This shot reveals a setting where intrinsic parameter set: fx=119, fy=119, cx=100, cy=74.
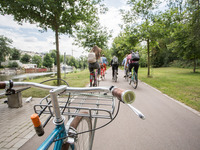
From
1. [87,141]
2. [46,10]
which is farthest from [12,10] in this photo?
[87,141]

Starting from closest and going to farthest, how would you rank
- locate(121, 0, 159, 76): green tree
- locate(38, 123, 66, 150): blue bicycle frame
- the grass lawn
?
locate(38, 123, 66, 150): blue bicycle frame < the grass lawn < locate(121, 0, 159, 76): green tree

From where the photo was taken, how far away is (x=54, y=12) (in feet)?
19.9

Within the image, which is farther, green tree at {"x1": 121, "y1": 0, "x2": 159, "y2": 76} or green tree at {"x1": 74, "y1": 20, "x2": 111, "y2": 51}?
green tree at {"x1": 74, "y1": 20, "x2": 111, "y2": 51}

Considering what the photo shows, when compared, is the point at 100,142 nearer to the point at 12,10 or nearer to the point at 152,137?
Answer: the point at 152,137

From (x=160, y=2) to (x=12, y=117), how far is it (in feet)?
45.9

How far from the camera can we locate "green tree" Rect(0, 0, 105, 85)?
522 cm

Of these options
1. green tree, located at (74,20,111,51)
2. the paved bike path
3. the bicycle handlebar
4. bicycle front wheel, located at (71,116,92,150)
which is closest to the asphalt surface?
the paved bike path

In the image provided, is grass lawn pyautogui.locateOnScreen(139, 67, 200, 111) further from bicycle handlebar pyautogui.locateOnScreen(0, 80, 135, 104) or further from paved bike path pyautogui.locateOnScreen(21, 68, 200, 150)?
bicycle handlebar pyautogui.locateOnScreen(0, 80, 135, 104)

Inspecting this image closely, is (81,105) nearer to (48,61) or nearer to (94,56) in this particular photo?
(94,56)

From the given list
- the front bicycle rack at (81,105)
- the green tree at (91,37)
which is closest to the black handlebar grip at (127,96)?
the front bicycle rack at (81,105)

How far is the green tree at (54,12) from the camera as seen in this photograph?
205 inches

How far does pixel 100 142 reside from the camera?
2.38 metres

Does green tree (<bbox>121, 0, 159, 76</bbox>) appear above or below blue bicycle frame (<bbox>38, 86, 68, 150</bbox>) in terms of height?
above

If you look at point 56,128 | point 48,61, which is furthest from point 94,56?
point 48,61
